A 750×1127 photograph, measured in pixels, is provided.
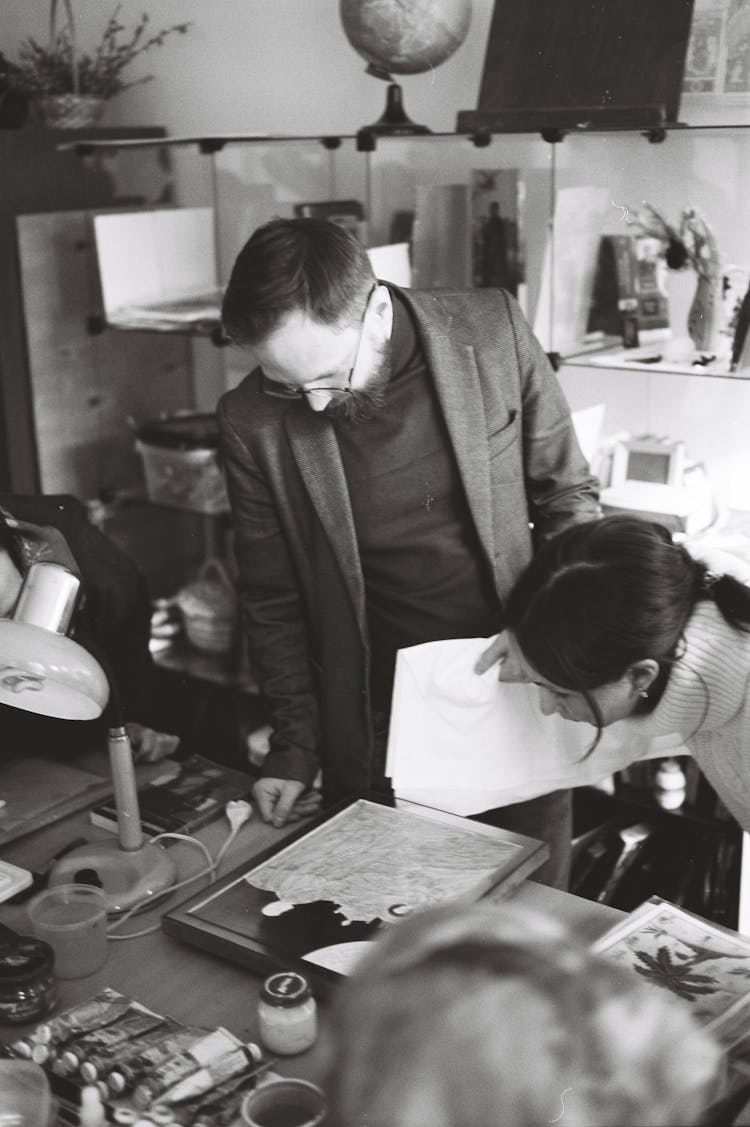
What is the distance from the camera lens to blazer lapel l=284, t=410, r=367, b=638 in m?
1.96

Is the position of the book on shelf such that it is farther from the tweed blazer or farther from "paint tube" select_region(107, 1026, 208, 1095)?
"paint tube" select_region(107, 1026, 208, 1095)

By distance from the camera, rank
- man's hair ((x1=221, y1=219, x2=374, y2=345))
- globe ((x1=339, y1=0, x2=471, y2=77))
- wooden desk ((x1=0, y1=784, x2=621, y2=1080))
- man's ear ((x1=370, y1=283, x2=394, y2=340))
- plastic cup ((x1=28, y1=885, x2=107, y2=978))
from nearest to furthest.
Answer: wooden desk ((x1=0, y1=784, x2=621, y2=1080)), plastic cup ((x1=28, y1=885, x2=107, y2=978)), man's hair ((x1=221, y1=219, x2=374, y2=345)), man's ear ((x1=370, y1=283, x2=394, y2=340)), globe ((x1=339, y1=0, x2=471, y2=77))

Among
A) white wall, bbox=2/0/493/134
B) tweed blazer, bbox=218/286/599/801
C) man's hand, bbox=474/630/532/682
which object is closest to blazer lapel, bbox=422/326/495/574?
tweed blazer, bbox=218/286/599/801

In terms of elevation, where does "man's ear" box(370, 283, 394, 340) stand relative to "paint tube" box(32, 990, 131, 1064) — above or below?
above

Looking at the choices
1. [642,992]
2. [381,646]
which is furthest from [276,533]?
[642,992]

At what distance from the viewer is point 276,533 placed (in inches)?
80.9

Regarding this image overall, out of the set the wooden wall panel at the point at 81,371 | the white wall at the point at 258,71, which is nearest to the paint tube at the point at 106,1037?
the wooden wall panel at the point at 81,371

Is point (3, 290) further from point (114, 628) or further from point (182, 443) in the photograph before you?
point (114, 628)

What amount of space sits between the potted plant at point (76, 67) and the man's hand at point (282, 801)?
207cm

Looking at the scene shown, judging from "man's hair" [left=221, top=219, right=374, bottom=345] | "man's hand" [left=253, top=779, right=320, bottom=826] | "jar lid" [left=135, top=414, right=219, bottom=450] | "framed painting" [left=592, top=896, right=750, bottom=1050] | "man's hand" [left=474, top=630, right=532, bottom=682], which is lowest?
"man's hand" [left=253, top=779, right=320, bottom=826]

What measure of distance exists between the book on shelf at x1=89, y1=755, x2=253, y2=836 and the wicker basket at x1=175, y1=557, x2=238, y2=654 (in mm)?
1329

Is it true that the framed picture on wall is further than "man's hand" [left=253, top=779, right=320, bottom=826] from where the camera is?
Yes

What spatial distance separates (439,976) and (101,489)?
114 inches

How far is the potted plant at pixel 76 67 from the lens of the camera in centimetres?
311
